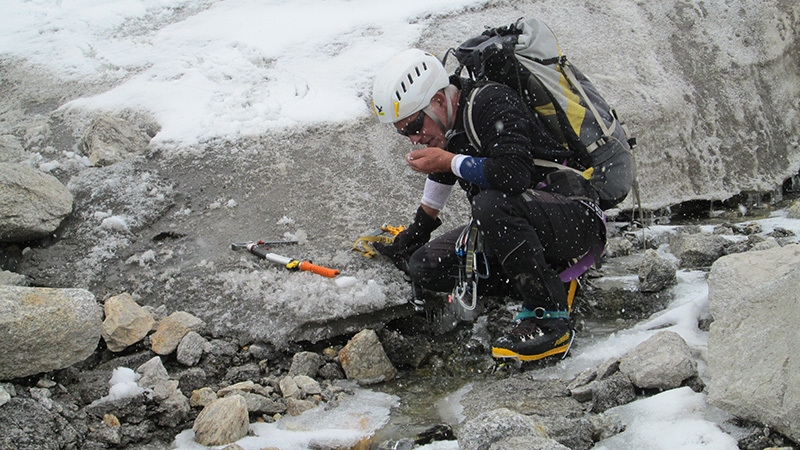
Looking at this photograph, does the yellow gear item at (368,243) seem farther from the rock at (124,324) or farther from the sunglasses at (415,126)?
the rock at (124,324)

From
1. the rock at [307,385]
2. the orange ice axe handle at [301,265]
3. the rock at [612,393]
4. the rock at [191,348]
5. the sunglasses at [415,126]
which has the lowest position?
the rock at [307,385]

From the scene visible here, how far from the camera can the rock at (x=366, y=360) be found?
4270 mm

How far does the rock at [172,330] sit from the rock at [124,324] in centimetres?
9

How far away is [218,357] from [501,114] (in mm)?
2244

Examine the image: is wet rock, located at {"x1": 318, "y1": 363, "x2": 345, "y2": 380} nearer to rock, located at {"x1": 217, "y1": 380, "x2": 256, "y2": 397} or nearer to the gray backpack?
rock, located at {"x1": 217, "y1": 380, "x2": 256, "y2": 397}

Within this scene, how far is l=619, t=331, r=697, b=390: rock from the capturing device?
3.36 metres

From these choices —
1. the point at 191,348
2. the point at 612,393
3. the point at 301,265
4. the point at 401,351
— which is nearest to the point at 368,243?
the point at 301,265

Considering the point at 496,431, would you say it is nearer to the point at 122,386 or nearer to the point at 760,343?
the point at 760,343

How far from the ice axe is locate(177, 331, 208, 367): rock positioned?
2.59 feet

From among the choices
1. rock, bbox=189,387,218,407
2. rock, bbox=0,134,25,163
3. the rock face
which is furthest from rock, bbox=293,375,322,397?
rock, bbox=0,134,25,163

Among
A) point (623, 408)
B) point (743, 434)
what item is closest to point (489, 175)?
point (623, 408)

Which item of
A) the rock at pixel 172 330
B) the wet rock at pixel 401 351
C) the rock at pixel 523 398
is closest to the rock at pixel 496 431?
the rock at pixel 523 398

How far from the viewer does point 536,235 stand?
13.9ft

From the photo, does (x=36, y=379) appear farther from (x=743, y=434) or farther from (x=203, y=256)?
(x=743, y=434)
